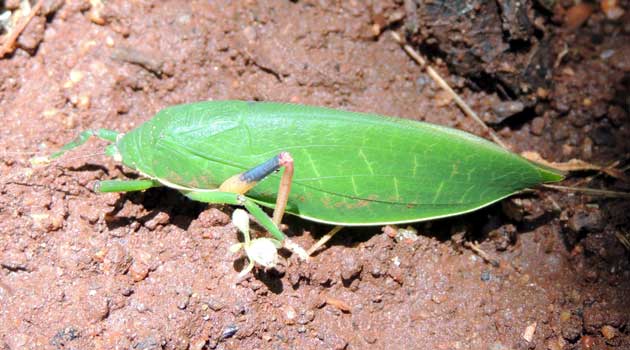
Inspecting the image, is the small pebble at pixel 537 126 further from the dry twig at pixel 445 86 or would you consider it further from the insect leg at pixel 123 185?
the insect leg at pixel 123 185

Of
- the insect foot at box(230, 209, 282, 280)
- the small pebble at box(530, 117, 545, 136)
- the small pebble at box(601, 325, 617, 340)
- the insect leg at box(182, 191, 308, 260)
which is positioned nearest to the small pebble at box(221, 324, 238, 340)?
the insect foot at box(230, 209, 282, 280)

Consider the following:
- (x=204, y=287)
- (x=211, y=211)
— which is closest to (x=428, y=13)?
(x=211, y=211)

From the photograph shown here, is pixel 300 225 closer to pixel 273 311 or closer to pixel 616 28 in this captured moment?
pixel 273 311

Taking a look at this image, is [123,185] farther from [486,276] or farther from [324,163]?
[486,276]

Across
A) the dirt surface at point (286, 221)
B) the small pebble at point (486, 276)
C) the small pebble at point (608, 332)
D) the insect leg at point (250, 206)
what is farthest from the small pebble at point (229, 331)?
the small pebble at point (608, 332)

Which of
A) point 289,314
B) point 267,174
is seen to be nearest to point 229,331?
point 289,314

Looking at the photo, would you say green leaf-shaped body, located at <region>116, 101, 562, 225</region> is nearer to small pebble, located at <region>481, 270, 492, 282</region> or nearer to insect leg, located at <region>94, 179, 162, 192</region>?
insect leg, located at <region>94, 179, 162, 192</region>
